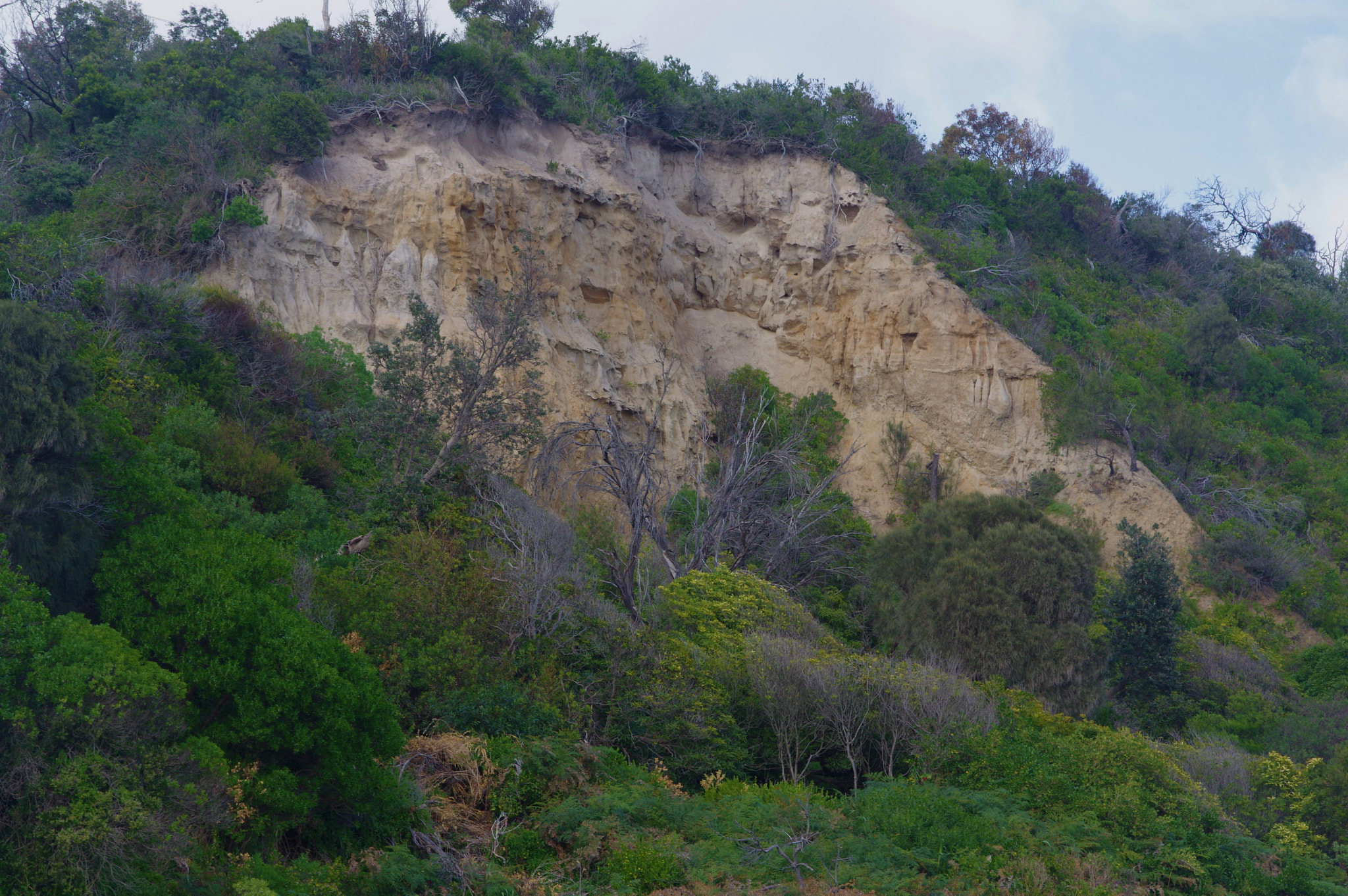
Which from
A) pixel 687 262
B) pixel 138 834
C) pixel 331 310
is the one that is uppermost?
pixel 687 262

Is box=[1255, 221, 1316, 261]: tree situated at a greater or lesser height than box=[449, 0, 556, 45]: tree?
lesser

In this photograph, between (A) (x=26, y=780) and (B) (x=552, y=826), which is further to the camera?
(B) (x=552, y=826)

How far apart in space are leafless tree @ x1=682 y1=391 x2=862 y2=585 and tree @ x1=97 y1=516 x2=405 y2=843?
11170mm

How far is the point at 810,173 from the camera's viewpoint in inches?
1305

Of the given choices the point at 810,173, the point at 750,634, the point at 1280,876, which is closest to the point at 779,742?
the point at 750,634

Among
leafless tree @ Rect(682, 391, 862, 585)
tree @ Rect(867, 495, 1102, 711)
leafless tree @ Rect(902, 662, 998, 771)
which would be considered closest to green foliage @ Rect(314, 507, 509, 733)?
leafless tree @ Rect(902, 662, 998, 771)

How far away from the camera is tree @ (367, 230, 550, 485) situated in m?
18.7

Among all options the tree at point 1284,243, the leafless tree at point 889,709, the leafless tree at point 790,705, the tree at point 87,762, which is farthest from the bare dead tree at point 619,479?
the tree at point 1284,243

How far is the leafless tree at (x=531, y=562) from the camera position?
14.5 m

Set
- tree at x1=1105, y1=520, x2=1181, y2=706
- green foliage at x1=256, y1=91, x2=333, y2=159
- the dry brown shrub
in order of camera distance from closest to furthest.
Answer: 1. the dry brown shrub
2. tree at x1=1105, y1=520, x2=1181, y2=706
3. green foliage at x1=256, y1=91, x2=333, y2=159

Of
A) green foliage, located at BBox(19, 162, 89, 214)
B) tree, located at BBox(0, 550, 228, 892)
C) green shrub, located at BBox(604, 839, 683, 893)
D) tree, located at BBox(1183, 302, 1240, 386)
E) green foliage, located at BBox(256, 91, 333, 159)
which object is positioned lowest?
green shrub, located at BBox(604, 839, 683, 893)

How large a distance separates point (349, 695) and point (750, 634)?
7.93 metres

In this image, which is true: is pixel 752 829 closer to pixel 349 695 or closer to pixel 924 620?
pixel 349 695

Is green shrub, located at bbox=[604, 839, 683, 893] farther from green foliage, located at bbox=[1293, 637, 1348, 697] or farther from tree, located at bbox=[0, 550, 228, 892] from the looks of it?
green foliage, located at bbox=[1293, 637, 1348, 697]
